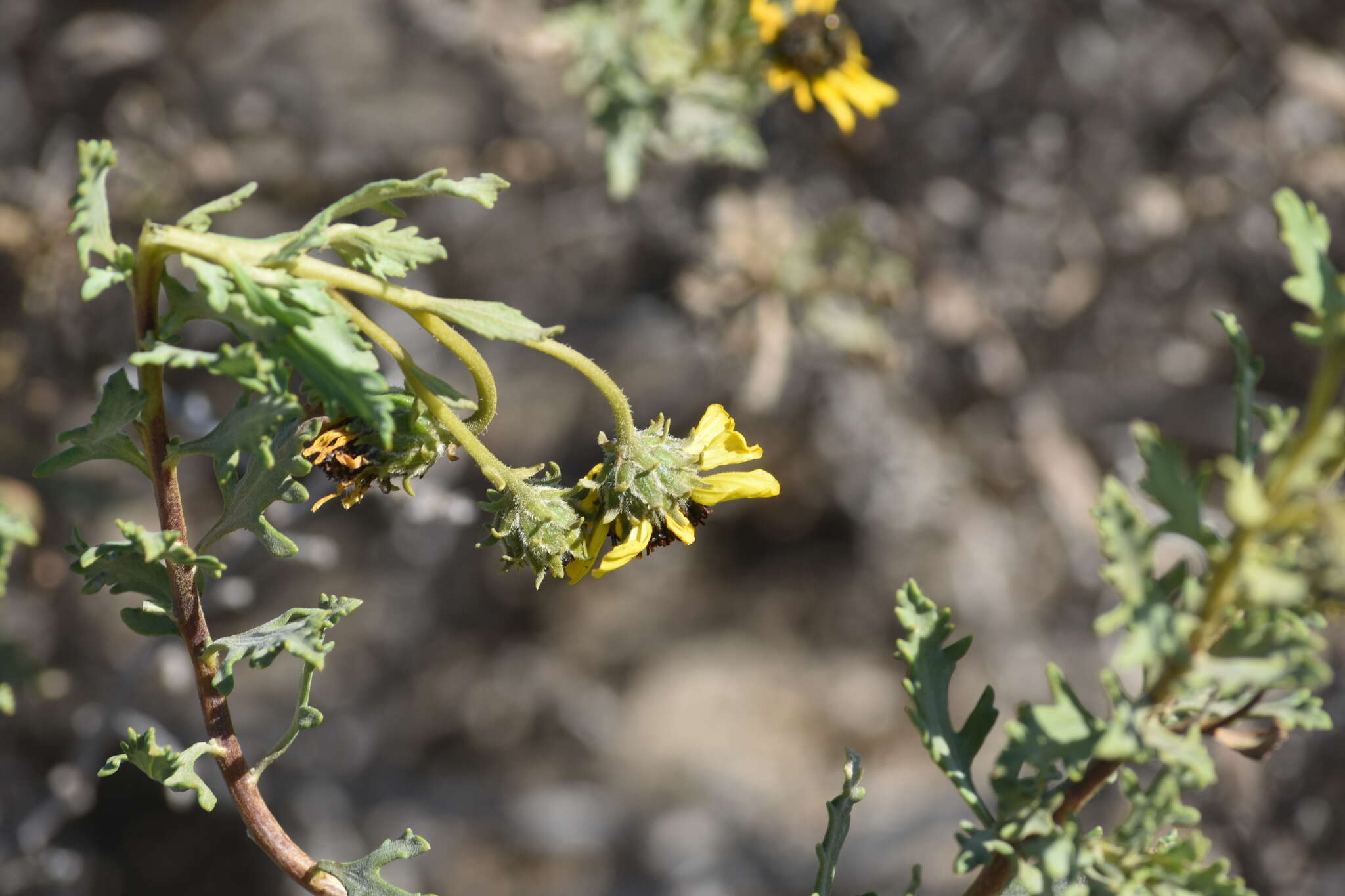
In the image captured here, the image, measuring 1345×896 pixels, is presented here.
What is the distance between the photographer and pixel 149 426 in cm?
121

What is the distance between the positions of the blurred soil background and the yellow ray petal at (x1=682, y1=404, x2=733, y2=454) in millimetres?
2097

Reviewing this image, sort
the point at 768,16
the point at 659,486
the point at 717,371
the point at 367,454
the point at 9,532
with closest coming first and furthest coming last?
the point at 9,532, the point at 367,454, the point at 659,486, the point at 768,16, the point at 717,371

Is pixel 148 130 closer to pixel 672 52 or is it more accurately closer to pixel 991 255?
pixel 672 52

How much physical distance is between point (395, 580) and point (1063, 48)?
391 cm

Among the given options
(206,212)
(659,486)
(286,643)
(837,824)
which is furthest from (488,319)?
(837,824)

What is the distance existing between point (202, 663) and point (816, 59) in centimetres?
289

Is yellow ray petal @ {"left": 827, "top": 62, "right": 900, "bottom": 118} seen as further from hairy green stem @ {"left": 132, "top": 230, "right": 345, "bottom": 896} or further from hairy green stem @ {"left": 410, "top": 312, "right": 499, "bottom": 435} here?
hairy green stem @ {"left": 132, "top": 230, "right": 345, "bottom": 896}

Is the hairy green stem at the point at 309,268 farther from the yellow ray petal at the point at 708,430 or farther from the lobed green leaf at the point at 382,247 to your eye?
the yellow ray petal at the point at 708,430

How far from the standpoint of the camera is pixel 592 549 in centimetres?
173

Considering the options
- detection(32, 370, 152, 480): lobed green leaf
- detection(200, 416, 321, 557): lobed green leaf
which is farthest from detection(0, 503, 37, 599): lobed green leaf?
detection(200, 416, 321, 557): lobed green leaf

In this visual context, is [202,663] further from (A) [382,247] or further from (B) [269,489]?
(A) [382,247]

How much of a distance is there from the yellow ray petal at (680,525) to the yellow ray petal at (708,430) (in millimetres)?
118

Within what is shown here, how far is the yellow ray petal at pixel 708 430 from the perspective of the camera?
69.0 inches

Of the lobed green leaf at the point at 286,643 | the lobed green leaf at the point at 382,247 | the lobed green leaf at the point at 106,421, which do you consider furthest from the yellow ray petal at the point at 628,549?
the lobed green leaf at the point at 106,421
